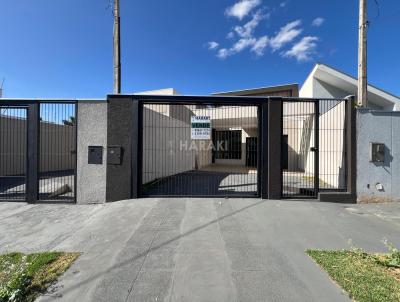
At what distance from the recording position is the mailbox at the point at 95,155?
6.61m

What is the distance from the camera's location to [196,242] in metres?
4.07

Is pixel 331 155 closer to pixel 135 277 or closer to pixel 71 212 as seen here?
pixel 135 277

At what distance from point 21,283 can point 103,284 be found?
97 centimetres

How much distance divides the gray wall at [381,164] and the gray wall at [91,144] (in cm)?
756

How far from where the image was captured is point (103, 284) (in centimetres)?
292

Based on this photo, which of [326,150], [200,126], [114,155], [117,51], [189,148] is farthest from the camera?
[189,148]

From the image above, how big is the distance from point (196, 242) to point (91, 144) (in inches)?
174

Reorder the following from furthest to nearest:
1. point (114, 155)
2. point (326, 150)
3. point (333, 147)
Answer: point (326, 150) < point (333, 147) < point (114, 155)

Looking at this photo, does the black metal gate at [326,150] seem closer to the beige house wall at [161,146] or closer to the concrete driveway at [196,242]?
the concrete driveway at [196,242]

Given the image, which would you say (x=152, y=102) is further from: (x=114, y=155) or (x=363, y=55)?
(x=363, y=55)

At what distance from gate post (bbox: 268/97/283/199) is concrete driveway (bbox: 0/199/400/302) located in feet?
1.59

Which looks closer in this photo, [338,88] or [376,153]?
[376,153]

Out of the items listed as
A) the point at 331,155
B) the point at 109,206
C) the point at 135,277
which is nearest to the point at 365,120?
the point at 331,155

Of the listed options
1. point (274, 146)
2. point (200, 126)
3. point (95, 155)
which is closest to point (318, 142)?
point (274, 146)
